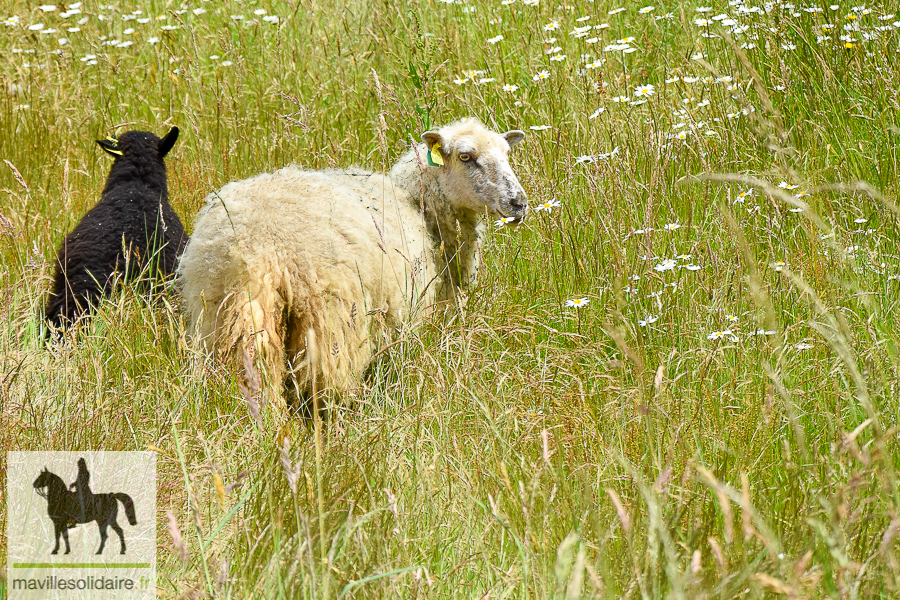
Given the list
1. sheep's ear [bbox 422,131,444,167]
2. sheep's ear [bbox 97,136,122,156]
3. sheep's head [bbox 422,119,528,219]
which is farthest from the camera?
sheep's ear [bbox 97,136,122,156]

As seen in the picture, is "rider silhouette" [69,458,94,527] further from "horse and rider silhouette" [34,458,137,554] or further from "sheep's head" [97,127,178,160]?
"sheep's head" [97,127,178,160]

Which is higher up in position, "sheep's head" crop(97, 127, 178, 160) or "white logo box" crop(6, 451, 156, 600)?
"sheep's head" crop(97, 127, 178, 160)

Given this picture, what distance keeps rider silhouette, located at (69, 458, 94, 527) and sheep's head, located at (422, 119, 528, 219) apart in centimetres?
227

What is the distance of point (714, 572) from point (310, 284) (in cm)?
187

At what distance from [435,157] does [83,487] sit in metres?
2.42

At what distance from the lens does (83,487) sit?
2.43m

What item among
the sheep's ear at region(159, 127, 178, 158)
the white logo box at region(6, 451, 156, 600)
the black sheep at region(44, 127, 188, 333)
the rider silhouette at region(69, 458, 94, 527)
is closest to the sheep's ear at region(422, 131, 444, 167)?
the black sheep at region(44, 127, 188, 333)

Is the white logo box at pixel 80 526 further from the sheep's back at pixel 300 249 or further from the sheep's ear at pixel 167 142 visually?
the sheep's ear at pixel 167 142

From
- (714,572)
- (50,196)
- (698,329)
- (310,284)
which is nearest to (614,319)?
(698,329)

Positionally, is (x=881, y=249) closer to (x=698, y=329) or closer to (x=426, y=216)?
(x=698, y=329)

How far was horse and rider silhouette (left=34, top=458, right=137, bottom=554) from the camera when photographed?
7.44ft

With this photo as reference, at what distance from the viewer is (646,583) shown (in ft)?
5.94

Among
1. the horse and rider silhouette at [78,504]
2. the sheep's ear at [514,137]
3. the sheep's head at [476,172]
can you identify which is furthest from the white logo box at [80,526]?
the sheep's ear at [514,137]

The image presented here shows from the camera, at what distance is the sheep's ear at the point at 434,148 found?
4.32 metres
